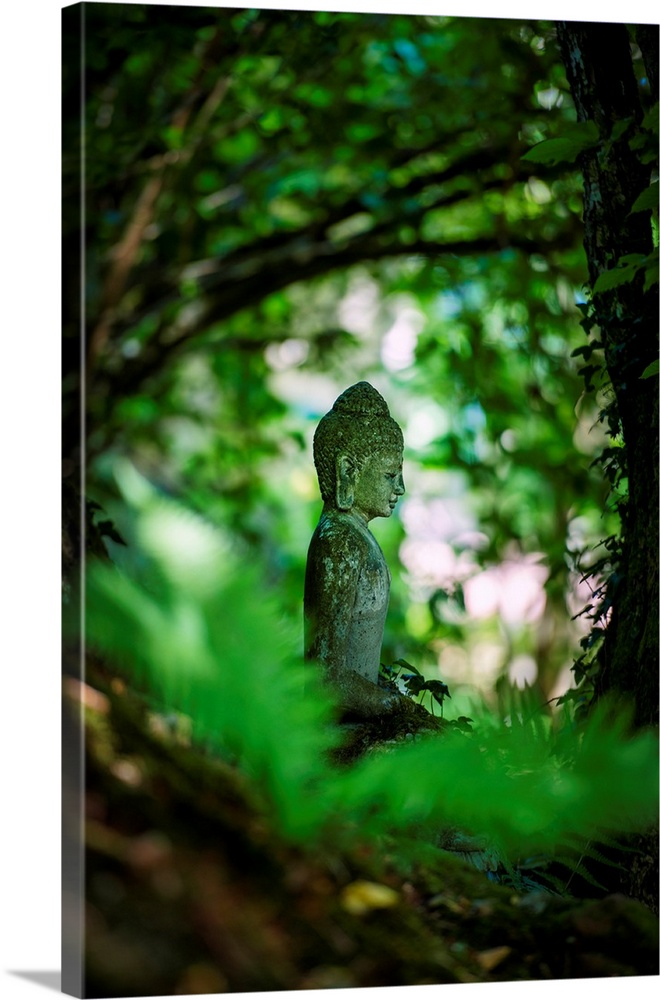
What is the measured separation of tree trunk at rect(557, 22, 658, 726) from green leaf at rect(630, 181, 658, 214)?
6cm

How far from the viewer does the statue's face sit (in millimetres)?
3918

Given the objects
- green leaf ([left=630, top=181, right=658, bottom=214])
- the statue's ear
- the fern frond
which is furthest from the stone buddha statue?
green leaf ([left=630, top=181, right=658, bottom=214])

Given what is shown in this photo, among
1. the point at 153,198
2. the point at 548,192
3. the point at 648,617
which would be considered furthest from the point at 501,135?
the point at 648,617

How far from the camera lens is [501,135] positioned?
566 centimetres

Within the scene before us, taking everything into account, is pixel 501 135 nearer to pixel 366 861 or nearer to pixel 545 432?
pixel 545 432

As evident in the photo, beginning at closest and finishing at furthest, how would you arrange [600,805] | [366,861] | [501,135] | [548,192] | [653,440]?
[366,861], [600,805], [653,440], [548,192], [501,135]

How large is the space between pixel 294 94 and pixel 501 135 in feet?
3.22

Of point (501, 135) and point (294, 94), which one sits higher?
point (294, 94)

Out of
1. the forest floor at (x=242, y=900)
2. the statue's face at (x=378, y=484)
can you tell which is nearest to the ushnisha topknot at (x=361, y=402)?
the statue's face at (x=378, y=484)

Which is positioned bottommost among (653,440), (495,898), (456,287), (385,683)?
(495,898)

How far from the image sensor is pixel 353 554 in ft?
12.5
